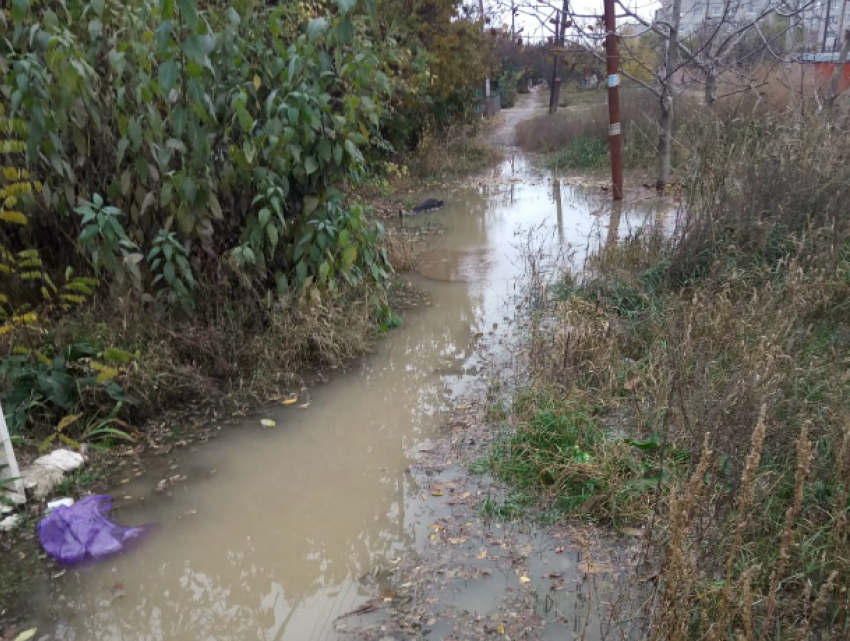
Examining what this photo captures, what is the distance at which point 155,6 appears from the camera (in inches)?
153

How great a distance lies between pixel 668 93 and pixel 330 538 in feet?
25.7

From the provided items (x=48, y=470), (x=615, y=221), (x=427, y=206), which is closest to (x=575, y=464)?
(x=48, y=470)

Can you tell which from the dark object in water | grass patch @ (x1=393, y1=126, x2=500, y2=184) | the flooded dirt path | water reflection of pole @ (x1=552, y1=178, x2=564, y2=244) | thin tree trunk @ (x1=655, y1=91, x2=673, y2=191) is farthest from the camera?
grass patch @ (x1=393, y1=126, x2=500, y2=184)

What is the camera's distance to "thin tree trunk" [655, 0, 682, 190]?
27.7ft

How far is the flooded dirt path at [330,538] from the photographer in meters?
2.62

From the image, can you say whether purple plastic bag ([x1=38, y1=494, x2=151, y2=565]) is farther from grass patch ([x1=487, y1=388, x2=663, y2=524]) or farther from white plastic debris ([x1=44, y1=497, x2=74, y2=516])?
grass patch ([x1=487, y1=388, x2=663, y2=524])

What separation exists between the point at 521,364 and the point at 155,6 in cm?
320

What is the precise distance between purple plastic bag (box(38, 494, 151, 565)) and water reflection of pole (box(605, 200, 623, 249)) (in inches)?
194

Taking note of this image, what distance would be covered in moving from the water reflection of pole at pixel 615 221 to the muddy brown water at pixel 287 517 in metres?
2.26

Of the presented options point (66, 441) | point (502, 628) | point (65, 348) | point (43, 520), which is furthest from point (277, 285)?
point (502, 628)

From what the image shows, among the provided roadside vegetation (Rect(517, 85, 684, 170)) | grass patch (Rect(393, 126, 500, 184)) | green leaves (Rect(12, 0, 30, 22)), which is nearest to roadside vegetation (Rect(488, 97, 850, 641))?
green leaves (Rect(12, 0, 30, 22))

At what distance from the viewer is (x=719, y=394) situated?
3363 millimetres

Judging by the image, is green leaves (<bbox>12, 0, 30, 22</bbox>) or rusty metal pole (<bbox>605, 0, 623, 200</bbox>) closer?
green leaves (<bbox>12, 0, 30, 22</bbox>)

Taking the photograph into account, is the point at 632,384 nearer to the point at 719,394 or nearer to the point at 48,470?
the point at 719,394
